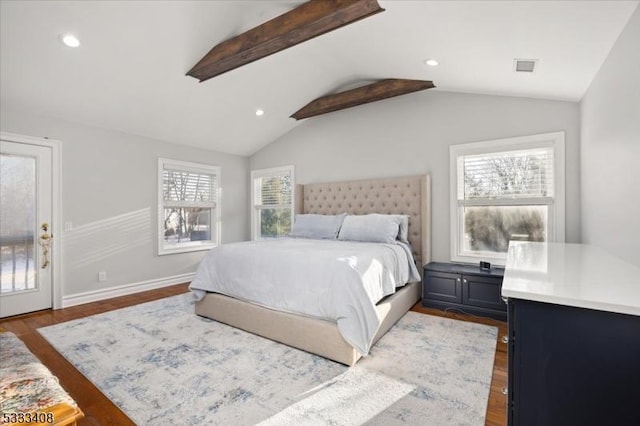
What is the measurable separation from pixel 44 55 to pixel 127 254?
264 centimetres

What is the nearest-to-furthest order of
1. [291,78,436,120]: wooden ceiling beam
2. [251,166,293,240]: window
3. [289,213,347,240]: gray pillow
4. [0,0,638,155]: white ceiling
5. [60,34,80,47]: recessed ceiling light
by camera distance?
[0,0,638,155]: white ceiling, [60,34,80,47]: recessed ceiling light, [291,78,436,120]: wooden ceiling beam, [289,213,347,240]: gray pillow, [251,166,293,240]: window

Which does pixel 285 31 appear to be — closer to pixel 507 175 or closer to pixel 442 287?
pixel 507 175

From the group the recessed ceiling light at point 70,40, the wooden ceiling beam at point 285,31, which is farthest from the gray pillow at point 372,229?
the recessed ceiling light at point 70,40

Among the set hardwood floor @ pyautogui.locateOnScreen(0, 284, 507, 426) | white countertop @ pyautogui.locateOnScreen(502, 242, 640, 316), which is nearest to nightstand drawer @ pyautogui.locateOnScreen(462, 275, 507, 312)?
hardwood floor @ pyautogui.locateOnScreen(0, 284, 507, 426)

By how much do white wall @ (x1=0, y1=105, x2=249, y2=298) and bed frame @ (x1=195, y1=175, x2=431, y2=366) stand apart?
1.84 metres

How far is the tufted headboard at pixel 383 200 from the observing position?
13.3 ft

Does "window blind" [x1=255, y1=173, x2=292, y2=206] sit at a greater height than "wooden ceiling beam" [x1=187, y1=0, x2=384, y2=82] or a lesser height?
lesser

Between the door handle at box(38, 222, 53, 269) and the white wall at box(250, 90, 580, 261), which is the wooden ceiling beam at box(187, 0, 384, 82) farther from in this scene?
the door handle at box(38, 222, 53, 269)

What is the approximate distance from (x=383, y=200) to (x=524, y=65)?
7.55 feet

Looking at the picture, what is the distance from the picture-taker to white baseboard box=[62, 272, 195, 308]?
12.9ft

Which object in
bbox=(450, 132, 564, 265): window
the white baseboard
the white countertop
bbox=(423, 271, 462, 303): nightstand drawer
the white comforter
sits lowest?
the white baseboard

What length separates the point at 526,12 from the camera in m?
1.87

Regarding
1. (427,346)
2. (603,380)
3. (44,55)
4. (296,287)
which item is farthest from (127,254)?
(603,380)

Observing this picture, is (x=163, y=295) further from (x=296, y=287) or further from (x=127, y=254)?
(x=296, y=287)
